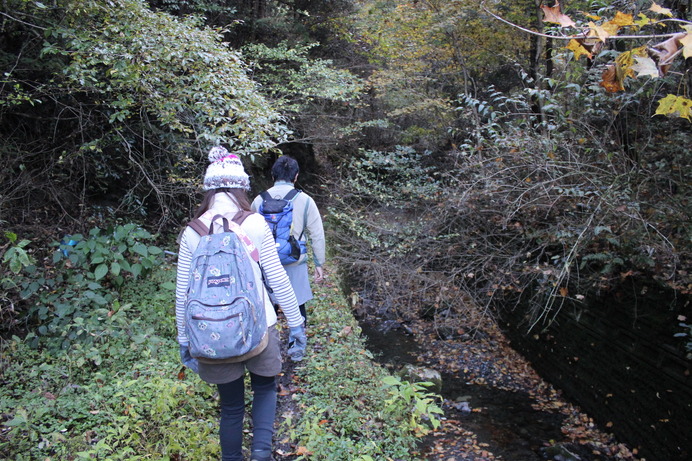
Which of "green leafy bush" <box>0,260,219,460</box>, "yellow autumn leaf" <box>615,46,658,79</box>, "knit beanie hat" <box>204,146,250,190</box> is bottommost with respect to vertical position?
"green leafy bush" <box>0,260,219,460</box>

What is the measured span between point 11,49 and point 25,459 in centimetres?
571

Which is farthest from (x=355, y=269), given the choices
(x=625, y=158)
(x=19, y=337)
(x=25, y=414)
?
(x=25, y=414)

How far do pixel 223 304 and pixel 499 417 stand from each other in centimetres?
521

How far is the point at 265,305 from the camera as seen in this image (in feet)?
8.60

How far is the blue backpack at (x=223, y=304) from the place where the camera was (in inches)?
91.5

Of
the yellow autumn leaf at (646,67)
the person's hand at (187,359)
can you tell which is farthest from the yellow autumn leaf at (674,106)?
the person's hand at (187,359)

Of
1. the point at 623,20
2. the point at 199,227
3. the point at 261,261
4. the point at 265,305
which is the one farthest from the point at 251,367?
the point at 623,20

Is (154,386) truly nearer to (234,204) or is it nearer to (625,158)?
(234,204)

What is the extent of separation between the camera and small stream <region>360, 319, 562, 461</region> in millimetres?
5438

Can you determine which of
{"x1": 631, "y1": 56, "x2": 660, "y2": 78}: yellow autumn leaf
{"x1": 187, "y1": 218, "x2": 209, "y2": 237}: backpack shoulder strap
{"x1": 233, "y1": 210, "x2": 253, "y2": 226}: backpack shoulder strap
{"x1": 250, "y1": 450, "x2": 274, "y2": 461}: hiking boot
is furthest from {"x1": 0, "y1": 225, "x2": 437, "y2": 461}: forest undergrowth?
{"x1": 631, "y1": 56, "x2": 660, "y2": 78}: yellow autumn leaf

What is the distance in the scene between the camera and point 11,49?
6137 mm

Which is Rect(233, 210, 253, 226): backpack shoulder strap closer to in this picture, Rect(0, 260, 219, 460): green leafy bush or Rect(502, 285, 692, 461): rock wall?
Rect(0, 260, 219, 460): green leafy bush

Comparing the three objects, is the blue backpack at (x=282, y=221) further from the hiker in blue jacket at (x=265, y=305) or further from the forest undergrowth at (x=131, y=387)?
the forest undergrowth at (x=131, y=387)

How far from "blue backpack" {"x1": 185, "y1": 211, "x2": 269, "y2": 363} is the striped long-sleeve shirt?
0.14 meters
